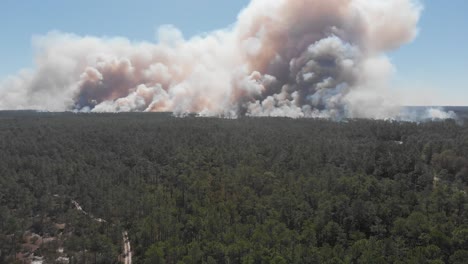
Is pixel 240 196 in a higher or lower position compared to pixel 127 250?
higher

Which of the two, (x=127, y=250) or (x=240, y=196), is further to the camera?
(x=240, y=196)

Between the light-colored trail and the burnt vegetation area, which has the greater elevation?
the burnt vegetation area

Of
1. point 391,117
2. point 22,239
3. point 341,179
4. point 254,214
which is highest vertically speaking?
point 391,117

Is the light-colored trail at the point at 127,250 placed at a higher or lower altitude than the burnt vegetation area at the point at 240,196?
lower

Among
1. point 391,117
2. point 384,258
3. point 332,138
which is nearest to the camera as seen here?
point 384,258

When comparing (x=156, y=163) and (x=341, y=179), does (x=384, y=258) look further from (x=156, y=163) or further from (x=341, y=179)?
(x=156, y=163)

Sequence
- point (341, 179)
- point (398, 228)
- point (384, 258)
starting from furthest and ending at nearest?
point (341, 179) < point (398, 228) < point (384, 258)

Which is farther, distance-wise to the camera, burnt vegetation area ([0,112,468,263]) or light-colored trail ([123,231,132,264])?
light-colored trail ([123,231,132,264])

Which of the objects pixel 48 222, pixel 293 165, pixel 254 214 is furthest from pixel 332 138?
pixel 48 222
